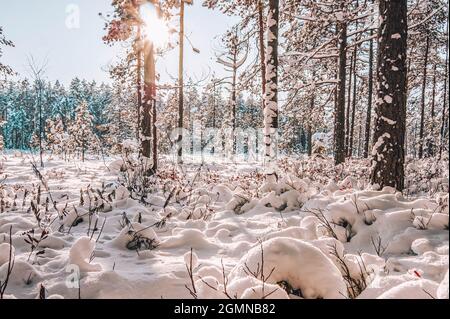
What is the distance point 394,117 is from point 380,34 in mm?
1238

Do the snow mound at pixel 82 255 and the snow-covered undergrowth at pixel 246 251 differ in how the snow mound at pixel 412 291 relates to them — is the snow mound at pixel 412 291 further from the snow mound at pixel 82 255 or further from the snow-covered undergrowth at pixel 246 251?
the snow mound at pixel 82 255

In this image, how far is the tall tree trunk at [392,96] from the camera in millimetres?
4695

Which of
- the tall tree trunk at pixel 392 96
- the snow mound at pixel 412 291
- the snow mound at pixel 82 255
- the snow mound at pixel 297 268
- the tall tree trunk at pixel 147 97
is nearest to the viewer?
the snow mound at pixel 412 291

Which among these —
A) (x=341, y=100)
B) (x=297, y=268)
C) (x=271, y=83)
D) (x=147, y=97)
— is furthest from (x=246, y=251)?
(x=341, y=100)

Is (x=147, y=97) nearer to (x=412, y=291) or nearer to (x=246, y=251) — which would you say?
(x=246, y=251)

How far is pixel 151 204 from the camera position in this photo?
226 inches

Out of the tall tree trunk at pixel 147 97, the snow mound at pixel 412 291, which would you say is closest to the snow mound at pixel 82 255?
the snow mound at pixel 412 291

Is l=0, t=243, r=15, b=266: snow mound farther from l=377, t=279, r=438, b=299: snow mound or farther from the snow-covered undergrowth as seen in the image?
l=377, t=279, r=438, b=299: snow mound

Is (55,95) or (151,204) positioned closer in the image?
(151,204)

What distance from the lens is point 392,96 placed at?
4766 millimetres

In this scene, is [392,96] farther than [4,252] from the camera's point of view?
Yes

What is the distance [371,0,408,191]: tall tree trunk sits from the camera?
470cm
